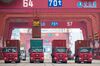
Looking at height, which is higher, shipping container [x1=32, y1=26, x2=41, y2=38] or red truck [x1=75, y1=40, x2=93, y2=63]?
shipping container [x1=32, y1=26, x2=41, y2=38]

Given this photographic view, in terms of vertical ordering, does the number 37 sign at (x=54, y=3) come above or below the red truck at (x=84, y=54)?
above

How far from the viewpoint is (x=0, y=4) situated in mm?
35906

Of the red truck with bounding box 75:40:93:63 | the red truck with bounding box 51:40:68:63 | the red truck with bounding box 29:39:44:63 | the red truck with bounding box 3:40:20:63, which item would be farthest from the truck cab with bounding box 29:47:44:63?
the red truck with bounding box 75:40:93:63

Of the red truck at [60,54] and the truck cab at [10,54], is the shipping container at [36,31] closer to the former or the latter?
the red truck at [60,54]

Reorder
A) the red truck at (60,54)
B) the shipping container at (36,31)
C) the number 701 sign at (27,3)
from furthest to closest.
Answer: the shipping container at (36,31) → the red truck at (60,54) → the number 701 sign at (27,3)

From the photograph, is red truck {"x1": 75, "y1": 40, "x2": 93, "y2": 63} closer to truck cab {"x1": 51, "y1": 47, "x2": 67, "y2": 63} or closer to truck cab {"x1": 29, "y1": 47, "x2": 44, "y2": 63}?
truck cab {"x1": 51, "y1": 47, "x2": 67, "y2": 63}

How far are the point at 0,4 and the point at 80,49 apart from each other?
1223cm

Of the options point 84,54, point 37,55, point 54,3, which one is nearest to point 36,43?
point 37,55

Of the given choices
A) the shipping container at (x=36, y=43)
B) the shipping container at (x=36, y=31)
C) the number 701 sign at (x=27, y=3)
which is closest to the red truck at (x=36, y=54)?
the shipping container at (x=36, y=43)

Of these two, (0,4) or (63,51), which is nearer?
(0,4)

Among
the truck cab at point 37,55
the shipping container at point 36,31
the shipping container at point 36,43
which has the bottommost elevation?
the truck cab at point 37,55

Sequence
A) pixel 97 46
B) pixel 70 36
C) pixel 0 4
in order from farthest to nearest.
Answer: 1. pixel 70 36
2. pixel 97 46
3. pixel 0 4

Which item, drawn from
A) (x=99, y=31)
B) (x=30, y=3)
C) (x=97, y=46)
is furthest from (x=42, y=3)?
(x=97, y=46)

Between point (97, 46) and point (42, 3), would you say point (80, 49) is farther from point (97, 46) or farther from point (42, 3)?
point (97, 46)
